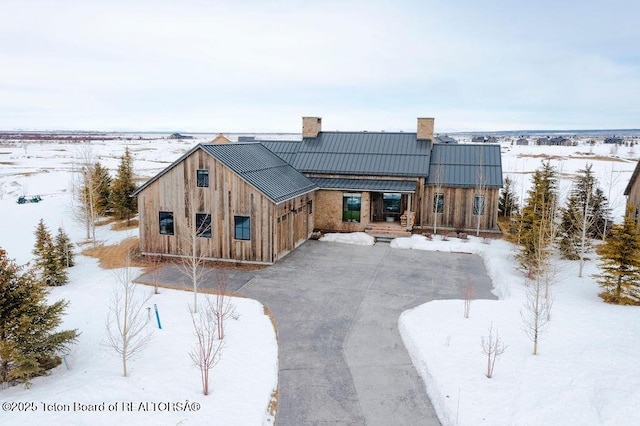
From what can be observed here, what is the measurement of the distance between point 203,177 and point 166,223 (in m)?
2.90

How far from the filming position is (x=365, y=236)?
79.6ft

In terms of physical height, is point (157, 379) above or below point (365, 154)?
below

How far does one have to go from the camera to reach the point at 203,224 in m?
20.4

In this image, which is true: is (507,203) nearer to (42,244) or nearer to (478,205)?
(478,205)

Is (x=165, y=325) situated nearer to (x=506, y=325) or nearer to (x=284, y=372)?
(x=284, y=372)

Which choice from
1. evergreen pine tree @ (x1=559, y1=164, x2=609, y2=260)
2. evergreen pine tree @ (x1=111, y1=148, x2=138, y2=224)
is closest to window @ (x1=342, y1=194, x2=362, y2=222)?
evergreen pine tree @ (x1=559, y1=164, x2=609, y2=260)

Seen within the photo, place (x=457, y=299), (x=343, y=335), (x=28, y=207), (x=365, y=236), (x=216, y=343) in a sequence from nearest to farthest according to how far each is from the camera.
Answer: (x=216, y=343), (x=343, y=335), (x=457, y=299), (x=365, y=236), (x=28, y=207)

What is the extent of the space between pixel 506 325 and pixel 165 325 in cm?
981

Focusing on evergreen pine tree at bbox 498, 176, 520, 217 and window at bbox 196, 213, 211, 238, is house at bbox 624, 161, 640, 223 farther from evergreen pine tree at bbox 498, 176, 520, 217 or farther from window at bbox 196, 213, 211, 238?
window at bbox 196, 213, 211, 238

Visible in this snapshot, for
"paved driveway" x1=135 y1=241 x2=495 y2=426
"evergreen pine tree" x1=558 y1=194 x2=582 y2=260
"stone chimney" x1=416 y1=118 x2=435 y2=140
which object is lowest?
"paved driveway" x1=135 y1=241 x2=495 y2=426

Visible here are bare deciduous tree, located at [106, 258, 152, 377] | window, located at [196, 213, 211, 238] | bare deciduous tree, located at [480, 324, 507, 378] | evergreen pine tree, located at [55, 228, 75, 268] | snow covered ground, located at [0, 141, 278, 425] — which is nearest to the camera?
snow covered ground, located at [0, 141, 278, 425]

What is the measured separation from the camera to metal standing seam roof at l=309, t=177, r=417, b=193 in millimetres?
25219

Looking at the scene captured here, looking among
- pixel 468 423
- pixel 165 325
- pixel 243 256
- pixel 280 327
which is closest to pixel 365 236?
pixel 243 256

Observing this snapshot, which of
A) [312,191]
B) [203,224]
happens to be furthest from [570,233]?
[203,224]
